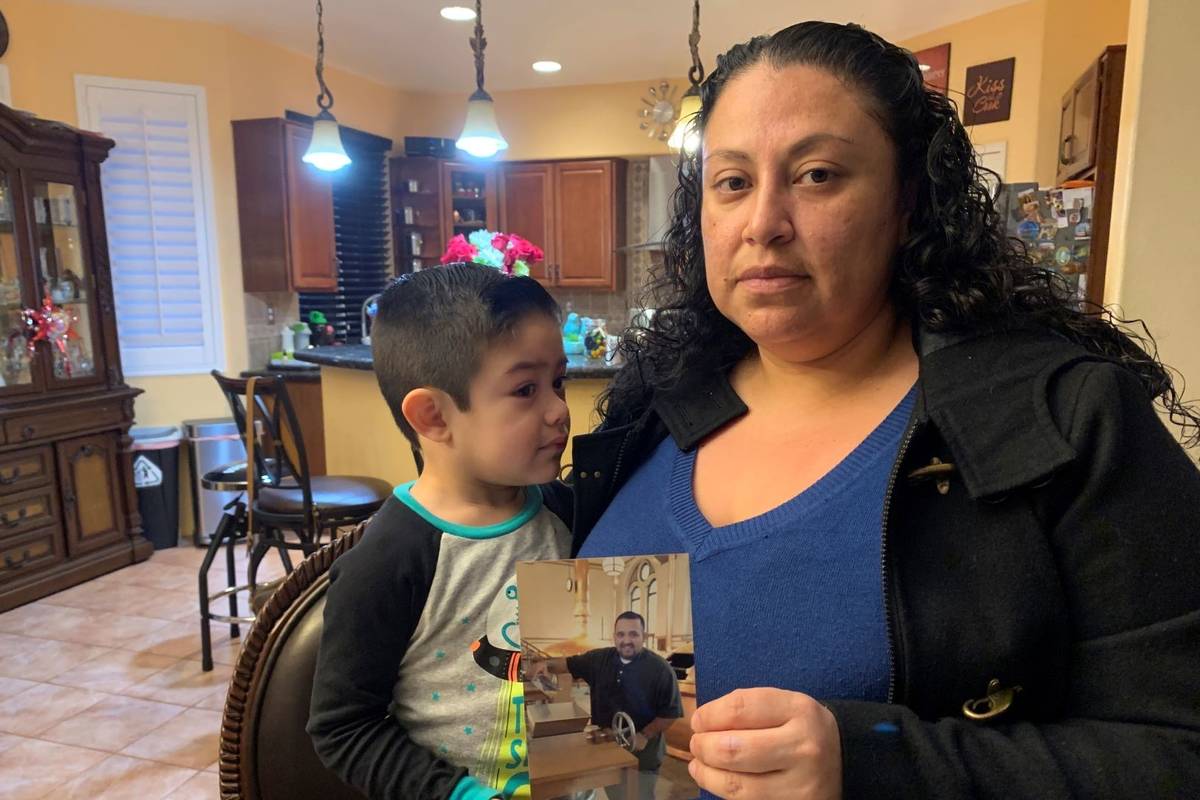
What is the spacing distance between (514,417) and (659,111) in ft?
18.0

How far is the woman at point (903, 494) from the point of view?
0.67m

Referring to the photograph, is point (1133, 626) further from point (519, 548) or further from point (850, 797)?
point (519, 548)

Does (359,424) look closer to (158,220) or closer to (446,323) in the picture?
(158,220)

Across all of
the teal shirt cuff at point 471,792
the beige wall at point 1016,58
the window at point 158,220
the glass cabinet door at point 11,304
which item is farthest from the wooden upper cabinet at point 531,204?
the teal shirt cuff at point 471,792

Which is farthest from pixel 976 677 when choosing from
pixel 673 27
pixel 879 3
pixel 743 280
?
pixel 673 27

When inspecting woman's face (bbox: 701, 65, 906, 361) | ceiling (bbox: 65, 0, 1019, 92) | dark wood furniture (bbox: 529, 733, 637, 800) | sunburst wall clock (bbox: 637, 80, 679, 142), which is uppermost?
ceiling (bbox: 65, 0, 1019, 92)

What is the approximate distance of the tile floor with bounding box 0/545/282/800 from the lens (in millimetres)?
2414

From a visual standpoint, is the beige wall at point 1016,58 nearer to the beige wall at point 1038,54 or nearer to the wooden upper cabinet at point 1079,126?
the beige wall at point 1038,54

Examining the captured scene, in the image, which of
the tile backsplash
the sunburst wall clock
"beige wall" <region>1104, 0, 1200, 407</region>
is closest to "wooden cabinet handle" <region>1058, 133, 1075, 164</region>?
"beige wall" <region>1104, 0, 1200, 407</region>

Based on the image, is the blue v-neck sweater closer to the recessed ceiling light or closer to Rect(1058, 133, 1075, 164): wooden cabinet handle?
Rect(1058, 133, 1075, 164): wooden cabinet handle

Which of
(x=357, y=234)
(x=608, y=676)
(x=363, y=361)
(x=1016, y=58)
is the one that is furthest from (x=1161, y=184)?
(x=357, y=234)

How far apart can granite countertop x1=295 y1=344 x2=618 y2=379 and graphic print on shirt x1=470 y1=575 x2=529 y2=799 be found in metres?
1.67

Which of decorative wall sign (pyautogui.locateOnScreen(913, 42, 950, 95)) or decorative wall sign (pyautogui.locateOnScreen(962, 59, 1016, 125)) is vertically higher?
decorative wall sign (pyautogui.locateOnScreen(913, 42, 950, 95))

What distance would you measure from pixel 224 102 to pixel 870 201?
478 cm
